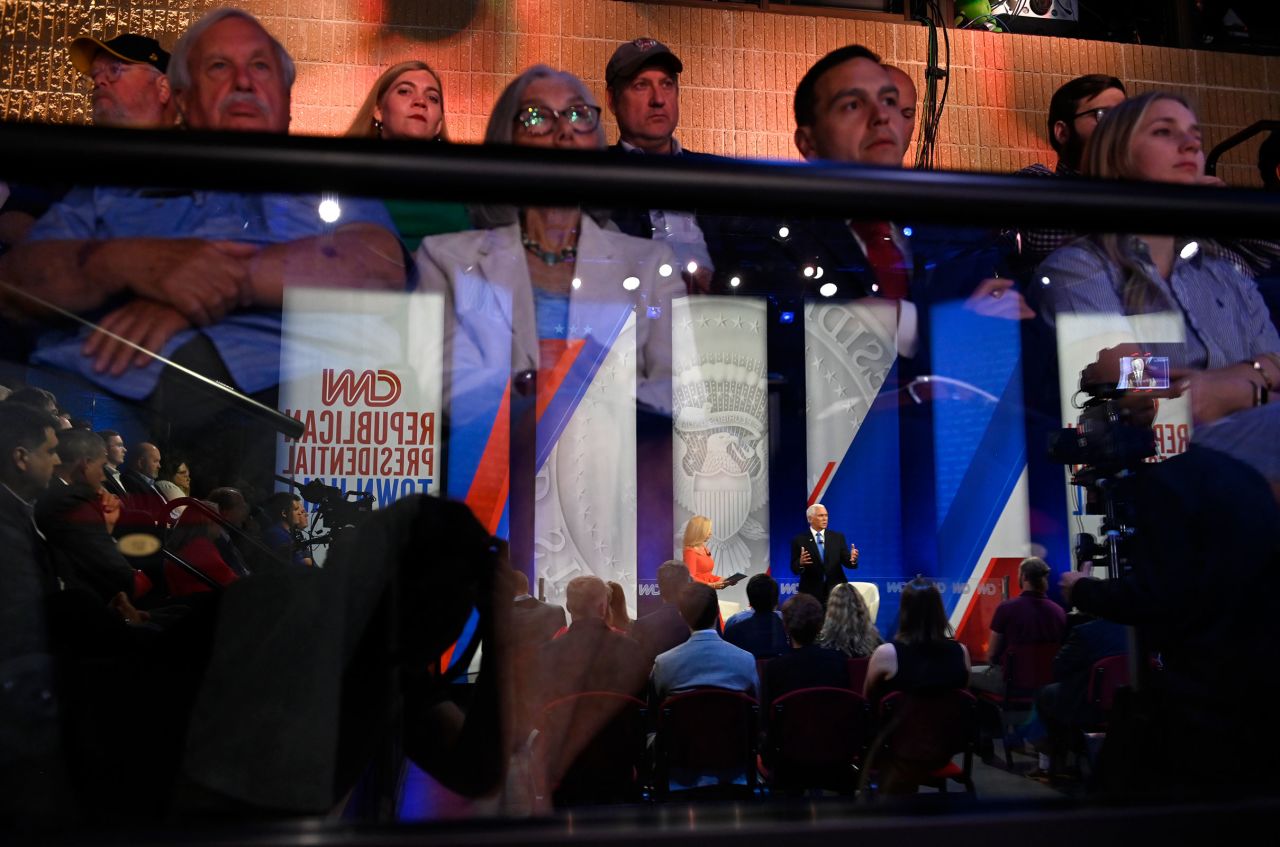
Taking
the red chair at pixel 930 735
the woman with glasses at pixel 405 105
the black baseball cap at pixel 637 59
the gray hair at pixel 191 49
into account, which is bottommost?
the red chair at pixel 930 735

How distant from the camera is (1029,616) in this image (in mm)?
739

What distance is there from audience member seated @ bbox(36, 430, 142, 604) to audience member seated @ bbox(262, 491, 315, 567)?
139 millimetres

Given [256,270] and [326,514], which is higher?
[256,270]

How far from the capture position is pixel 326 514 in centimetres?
68

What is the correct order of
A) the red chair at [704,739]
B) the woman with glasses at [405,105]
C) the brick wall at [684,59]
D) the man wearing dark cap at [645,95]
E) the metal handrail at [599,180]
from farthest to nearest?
the brick wall at [684,59] → the man wearing dark cap at [645,95] → the woman with glasses at [405,105] → the red chair at [704,739] → the metal handrail at [599,180]

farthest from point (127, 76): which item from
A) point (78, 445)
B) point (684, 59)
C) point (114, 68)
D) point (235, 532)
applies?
point (684, 59)

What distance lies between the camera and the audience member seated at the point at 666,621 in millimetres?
709

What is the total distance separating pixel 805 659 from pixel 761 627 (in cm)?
9

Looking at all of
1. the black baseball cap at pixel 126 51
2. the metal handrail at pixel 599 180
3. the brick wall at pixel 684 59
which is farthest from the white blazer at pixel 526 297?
the brick wall at pixel 684 59

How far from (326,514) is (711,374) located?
0.30 meters

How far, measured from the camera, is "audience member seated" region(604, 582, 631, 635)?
27.3 inches

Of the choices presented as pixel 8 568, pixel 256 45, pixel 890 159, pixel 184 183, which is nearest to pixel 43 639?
pixel 8 568

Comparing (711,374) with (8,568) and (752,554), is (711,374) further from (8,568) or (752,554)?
(8,568)

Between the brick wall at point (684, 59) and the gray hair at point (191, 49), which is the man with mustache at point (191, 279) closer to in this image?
the gray hair at point (191, 49)
